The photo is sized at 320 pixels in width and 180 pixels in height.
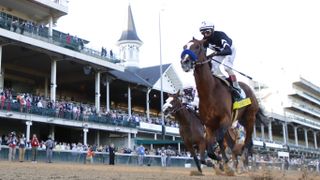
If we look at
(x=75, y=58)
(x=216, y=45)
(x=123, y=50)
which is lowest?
(x=216, y=45)

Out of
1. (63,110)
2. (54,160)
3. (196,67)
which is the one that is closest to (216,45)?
(196,67)

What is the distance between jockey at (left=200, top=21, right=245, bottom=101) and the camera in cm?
1064

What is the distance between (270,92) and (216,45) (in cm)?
9390

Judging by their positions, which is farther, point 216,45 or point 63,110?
point 63,110

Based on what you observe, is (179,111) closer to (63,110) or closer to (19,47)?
(63,110)

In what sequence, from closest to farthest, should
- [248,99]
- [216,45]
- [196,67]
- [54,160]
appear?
[196,67], [216,45], [248,99], [54,160]

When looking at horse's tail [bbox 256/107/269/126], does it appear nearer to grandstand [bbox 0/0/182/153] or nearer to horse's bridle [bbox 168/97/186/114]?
horse's bridle [bbox 168/97/186/114]

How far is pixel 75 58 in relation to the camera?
39375 millimetres

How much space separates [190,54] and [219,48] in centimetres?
152

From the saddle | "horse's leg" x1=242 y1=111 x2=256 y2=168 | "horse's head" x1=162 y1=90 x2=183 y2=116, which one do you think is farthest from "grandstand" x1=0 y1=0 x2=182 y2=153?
the saddle

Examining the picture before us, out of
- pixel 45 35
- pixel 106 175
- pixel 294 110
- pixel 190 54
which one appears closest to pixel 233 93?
pixel 190 54

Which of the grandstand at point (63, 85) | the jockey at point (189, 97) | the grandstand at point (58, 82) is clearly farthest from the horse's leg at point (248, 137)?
the grandstand at point (58, 82)

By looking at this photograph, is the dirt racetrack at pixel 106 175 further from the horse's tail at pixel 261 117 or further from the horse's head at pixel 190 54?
the horse's head at pixel 190 54

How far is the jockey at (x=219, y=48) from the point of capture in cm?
1064
